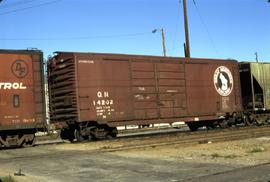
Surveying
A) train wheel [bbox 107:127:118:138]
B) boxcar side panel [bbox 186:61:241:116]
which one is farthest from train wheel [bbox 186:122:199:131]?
train wheel [bbox 107:127:118:138]

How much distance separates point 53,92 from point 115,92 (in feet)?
9.09

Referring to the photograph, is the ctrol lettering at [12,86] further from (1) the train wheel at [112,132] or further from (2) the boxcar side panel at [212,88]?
(2) the boxcar side panel at [212,88]

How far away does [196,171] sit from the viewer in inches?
460

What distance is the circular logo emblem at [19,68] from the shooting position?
64.8 ft

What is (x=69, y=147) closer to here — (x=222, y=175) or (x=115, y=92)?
(x=115, y=92)

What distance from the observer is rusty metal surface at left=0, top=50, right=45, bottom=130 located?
1948 centimetres

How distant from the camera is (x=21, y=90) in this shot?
19.9 meters

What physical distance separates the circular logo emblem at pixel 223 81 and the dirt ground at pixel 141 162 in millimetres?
9548

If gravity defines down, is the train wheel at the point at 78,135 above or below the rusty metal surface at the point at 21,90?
below

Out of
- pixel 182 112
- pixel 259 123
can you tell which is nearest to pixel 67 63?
pixel 182 112

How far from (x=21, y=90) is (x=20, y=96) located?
0.78 ft

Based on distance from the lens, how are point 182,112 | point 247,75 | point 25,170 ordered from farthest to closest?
1. point 247,75
2. point 182,112
3. point 25,170

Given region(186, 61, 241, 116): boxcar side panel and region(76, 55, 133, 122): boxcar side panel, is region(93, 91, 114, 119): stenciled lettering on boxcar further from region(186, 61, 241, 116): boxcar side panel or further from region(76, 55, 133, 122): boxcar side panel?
region(186, 61, 241, 116): boxcar side panel

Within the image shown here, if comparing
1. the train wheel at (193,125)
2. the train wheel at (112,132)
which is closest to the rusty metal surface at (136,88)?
the train wheel at (112,132)
